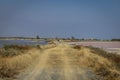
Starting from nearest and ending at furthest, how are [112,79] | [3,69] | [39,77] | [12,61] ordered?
[112,79]
[39,77]
[3,69]
[12,61]

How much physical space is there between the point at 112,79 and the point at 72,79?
6.94 ft

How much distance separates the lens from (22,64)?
27656mm

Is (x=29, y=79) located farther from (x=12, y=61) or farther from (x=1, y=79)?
(x=12, y=61)

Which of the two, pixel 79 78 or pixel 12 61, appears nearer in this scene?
pixel 79 78

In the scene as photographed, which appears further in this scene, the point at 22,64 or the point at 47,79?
the point at 22,64

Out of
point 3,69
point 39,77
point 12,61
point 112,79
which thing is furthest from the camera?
point 12,61

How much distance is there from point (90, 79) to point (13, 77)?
172 inches

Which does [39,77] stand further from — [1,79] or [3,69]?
[3,69]

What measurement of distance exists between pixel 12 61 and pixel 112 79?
11186 mm

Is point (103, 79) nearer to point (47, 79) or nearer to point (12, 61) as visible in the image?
point (47, 79)

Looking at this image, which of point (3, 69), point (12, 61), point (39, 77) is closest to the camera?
point (39, 77)

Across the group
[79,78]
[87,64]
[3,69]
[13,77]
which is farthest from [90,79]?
[87,64]

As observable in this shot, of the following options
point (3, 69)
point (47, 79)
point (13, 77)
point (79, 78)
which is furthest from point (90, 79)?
point (3, 69)

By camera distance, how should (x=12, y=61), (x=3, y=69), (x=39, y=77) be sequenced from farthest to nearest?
(x=12, y=61), (x=3, y=69), (x=39, y=77)
